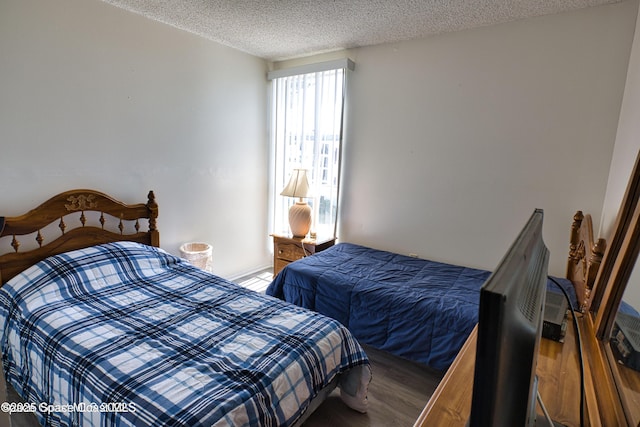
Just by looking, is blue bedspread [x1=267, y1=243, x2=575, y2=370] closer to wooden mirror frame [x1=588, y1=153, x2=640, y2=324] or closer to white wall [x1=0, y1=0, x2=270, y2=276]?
wooden mirror frame [x1=588, y1=153, x2=640, y2=324]

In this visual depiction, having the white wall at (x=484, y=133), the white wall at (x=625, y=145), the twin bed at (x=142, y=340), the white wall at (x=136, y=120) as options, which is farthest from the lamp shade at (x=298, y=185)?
the white wall at (x=625, y=145)

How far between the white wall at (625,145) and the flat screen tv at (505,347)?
1.61 meters

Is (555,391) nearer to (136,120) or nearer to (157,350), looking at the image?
(157,350)

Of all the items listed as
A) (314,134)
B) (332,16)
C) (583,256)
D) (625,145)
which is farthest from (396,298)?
(332,16)

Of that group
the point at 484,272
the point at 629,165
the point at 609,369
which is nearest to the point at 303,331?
A: the point at 609,369

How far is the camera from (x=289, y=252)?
130 inches

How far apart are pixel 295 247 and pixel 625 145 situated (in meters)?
2.55

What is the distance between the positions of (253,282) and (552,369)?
296 centimetres

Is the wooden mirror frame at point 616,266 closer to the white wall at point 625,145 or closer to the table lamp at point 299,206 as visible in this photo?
the white wall at point 625,145

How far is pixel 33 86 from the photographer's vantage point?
82.6 inches

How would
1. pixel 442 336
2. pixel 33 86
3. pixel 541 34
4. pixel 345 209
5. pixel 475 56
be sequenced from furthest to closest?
pixel 345 209, pixel 475 56, pixel 541 34, pixel 33 86, pixel 442 336

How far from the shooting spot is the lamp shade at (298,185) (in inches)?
127

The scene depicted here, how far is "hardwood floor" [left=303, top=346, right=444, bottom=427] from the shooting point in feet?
5.80

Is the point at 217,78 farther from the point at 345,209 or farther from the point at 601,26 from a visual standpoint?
the point at 601,26
